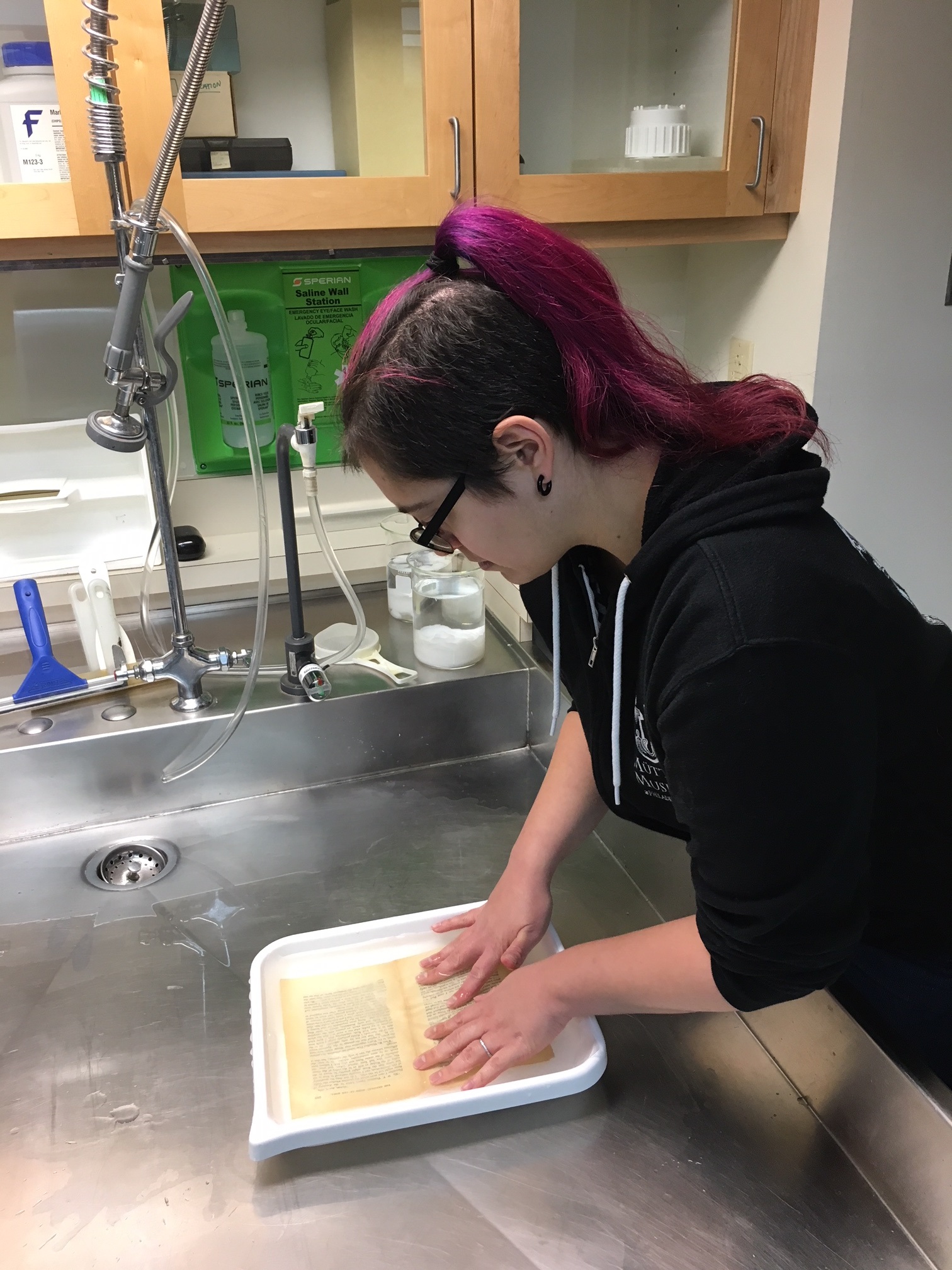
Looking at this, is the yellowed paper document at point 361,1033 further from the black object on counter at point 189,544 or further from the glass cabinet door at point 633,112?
the glass cabinet door at point 633,112

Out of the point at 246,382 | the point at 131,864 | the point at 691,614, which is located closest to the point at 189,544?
the point at 246,382

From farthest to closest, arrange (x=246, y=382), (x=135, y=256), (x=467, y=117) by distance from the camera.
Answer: (x=246, y=382) < (x=467, y=117) < (x=135, y=256)

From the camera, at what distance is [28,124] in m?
1.00

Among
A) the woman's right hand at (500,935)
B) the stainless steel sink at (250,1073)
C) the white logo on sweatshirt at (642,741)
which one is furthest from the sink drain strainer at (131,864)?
the white logo on sweatshirt at (642,741)

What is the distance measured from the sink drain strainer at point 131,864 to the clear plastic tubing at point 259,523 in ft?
0.29

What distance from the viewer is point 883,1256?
652mm

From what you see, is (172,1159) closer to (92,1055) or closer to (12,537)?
(92,1055)

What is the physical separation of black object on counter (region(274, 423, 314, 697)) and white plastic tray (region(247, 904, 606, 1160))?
394 mm

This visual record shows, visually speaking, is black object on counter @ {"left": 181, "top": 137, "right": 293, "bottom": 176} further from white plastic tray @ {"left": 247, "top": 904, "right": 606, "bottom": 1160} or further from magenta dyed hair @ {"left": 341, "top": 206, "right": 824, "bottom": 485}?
white plastic tray @ {"left": 247, "top": 904, "right": 606, "bottom": 1160}

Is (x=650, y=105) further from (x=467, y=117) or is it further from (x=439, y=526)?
(x=439, y=526)

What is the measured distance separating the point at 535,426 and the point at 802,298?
2.82ft

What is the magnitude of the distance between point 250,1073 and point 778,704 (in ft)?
1.80

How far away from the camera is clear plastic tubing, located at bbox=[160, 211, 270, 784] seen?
3.24ft

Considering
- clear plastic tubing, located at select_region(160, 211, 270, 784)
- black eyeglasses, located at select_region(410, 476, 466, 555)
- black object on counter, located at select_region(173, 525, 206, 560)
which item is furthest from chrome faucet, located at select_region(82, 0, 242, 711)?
black eyeglasses, located at select_region(410, 476, 466, 555)
